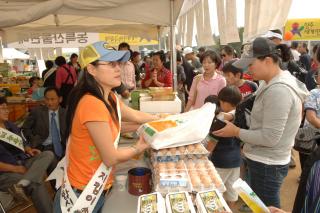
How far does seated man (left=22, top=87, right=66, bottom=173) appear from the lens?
162 inches

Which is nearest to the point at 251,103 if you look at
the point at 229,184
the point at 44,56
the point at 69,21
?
the point at 229,184

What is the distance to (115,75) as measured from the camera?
1.79 m

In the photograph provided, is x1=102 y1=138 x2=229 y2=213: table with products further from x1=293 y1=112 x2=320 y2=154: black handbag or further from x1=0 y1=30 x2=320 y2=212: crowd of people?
x1=293 y1=112 x2=320 y2=154: black handbag

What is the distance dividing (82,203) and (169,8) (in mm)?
3163

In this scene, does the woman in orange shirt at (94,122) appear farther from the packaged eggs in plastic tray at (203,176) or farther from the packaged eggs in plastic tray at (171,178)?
the packaged eggs in plastic tray at (203,176)

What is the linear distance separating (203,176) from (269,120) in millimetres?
710

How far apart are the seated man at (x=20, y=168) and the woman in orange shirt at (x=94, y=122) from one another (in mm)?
1591

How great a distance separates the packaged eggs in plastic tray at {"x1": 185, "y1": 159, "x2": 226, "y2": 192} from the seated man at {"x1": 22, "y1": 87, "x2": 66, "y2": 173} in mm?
2738

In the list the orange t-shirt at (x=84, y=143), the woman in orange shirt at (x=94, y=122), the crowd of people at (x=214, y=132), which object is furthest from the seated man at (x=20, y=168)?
the orange t-shirt at (x=84, y=143)

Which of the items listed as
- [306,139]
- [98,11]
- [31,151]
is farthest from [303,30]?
[31,151]

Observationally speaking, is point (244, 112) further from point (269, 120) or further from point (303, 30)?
point (303, 30)

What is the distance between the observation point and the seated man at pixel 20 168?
3246 millimetres

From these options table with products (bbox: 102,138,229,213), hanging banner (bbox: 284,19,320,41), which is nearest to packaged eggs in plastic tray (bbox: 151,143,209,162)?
table with products (bbox: 102,138,229,213)

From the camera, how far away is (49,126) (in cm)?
423
